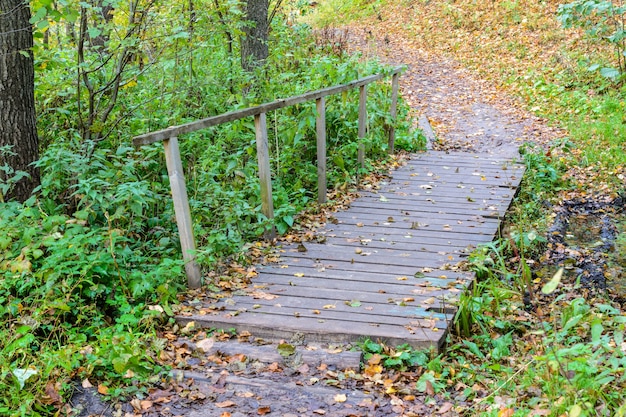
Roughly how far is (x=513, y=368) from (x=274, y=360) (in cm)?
157

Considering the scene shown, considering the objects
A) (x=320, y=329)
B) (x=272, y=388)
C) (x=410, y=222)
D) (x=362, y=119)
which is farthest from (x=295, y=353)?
(x=362, y=119)

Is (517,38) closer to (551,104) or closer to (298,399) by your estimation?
(551,104)

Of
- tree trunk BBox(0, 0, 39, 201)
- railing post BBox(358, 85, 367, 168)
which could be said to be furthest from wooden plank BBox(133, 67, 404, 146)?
tree trunk BBox(0, 0, 39, 201)

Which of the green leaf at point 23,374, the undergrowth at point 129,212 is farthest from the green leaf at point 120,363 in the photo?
the green leaf at point 23,374

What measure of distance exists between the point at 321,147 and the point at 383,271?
2.18 metres

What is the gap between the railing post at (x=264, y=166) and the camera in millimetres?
5852

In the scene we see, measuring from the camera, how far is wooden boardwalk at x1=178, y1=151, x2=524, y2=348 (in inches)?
177

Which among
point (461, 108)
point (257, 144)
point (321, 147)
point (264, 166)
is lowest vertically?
point (461, 108)

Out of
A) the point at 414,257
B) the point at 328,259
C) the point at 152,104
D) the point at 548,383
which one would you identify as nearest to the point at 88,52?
the point at 152,104

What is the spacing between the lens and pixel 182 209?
480cm

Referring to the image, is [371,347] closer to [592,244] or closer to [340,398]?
[340,398]

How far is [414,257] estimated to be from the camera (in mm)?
5867

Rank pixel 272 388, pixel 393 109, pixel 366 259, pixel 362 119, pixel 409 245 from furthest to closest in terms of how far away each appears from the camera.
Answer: pixel 393 109 → pixel 362 119 → pixel 409 245 → pixel 366 259 → pixel 272 388

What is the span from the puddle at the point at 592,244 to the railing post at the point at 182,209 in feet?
10.6
